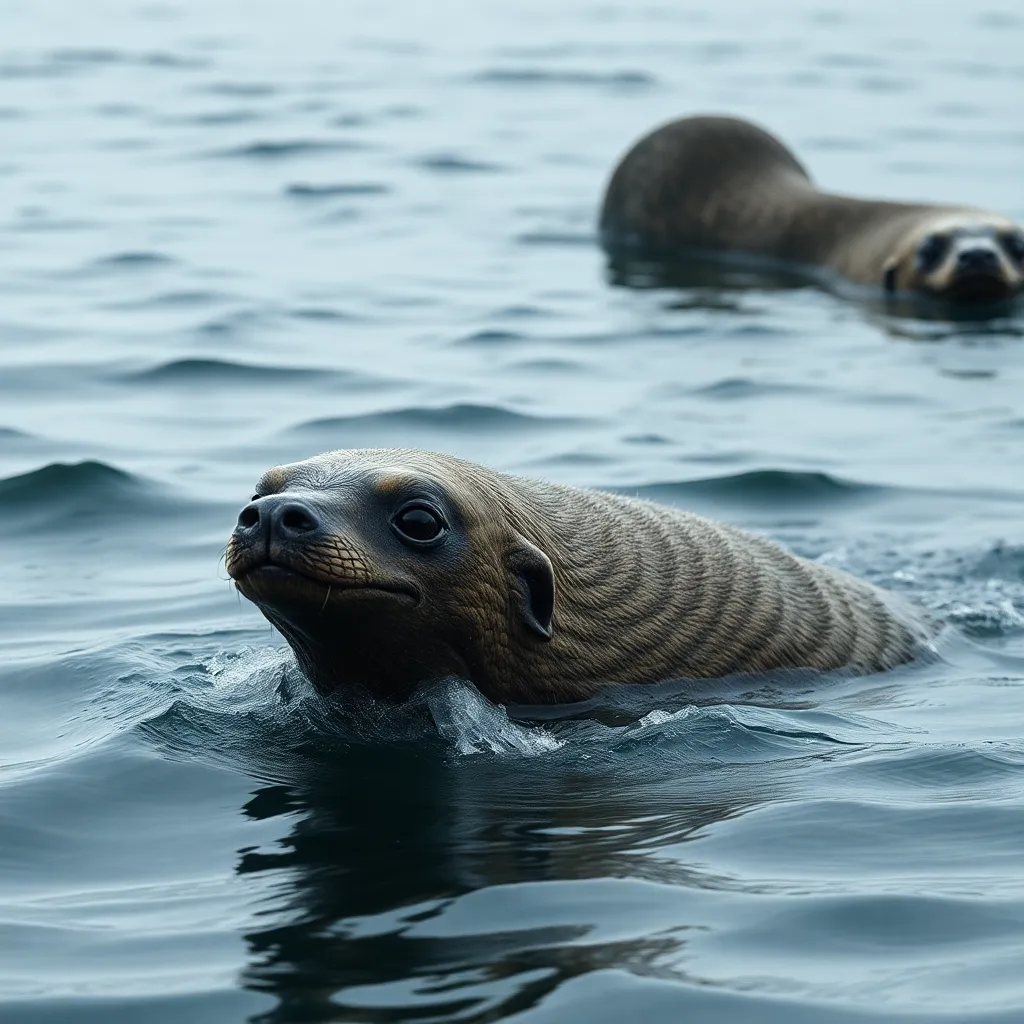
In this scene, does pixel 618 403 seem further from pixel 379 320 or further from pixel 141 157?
pixel 141 157

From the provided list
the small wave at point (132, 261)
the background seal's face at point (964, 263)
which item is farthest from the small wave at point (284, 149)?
the background seal's face at point (964, 263)

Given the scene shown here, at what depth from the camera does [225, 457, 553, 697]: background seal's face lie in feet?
19.7

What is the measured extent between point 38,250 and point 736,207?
17.7 ft

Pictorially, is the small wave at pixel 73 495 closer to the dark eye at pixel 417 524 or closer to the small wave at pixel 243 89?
the dark eye at pixel 417 524

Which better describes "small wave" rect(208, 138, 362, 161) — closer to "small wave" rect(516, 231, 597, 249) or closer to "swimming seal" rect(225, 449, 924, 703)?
"small wave" rect(516, 231, 597, 249)

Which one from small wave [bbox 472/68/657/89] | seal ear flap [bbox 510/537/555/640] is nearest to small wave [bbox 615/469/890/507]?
seal ear flap [bbox 510/537/555/640]

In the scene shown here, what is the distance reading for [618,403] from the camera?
1214 cm

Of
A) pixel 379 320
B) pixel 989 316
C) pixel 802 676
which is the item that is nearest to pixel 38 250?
pixel 379 320

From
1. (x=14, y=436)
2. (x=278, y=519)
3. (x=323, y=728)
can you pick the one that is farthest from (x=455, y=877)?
(x=14, y=436)

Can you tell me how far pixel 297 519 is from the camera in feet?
19.7

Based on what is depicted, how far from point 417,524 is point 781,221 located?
1135cm

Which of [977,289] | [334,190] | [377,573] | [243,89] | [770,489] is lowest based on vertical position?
[770,489]

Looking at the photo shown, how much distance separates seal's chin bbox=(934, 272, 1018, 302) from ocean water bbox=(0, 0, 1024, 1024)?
0.55 meters

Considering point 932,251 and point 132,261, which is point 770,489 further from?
point 132,261
